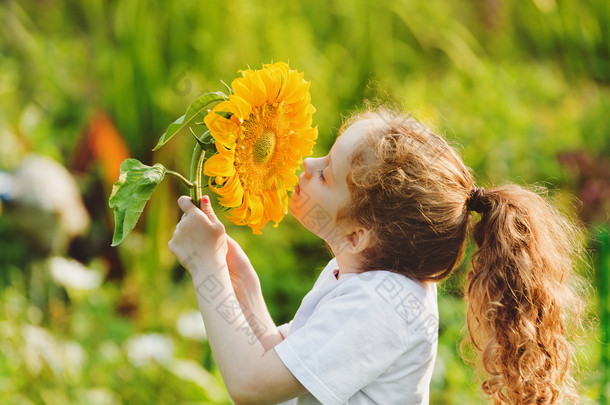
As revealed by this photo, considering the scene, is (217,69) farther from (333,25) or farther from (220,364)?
(220,364)

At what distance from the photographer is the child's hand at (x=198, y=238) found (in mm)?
1183

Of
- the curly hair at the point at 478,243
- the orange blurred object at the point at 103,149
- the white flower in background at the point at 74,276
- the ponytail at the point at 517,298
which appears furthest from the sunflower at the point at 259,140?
the orange blurred object at the point at 103,149

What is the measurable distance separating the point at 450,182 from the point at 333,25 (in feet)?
10.2

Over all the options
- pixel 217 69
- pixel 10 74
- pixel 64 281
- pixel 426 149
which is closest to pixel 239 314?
pixel 426 149

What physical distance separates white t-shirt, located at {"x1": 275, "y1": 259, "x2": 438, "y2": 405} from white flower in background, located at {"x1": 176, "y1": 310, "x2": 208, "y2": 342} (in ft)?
4.30

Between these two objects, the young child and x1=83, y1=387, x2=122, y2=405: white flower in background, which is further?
x1=83, y1=387, x2=122, y2=405: white flower in background

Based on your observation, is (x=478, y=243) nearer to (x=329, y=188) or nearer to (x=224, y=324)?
(x=329, y=188)

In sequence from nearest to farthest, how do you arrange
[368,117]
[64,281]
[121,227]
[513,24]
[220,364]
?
[121,227] → [220,364] → [368,117] → [64,281] → [513,24]

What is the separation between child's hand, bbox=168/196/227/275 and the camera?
1.18 m

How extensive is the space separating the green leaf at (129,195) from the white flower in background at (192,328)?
1511 mm

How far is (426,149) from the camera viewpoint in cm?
124

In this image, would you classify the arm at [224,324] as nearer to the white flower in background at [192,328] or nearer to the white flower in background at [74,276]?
the white flower in background at [192,328]

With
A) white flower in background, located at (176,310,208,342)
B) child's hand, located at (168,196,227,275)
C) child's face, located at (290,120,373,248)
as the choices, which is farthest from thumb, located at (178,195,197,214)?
white flower in background, located at (176,310,208,342)

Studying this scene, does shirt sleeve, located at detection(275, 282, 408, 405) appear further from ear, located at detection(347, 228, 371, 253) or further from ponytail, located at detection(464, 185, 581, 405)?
ponytail, located at detection(464, 185, 581, 405)
